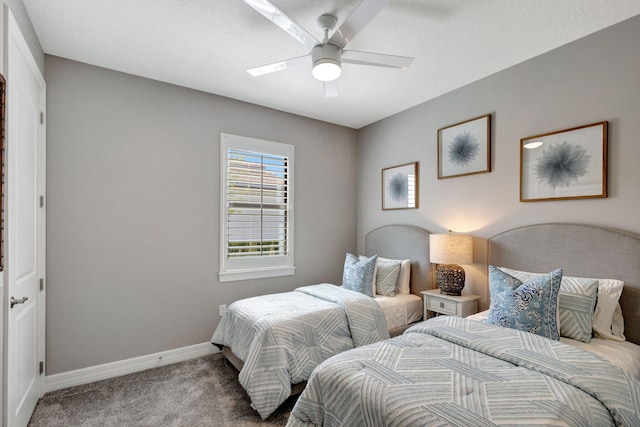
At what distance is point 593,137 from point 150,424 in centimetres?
370

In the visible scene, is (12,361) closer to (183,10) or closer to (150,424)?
(150,424)

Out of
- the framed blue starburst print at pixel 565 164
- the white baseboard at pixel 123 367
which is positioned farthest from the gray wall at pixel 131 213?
the framed blue starburst print at pixel 565 164

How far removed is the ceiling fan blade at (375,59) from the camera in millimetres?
2127

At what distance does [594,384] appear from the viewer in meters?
1.39

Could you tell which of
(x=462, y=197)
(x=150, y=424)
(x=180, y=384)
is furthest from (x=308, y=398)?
(x=462, y=197)

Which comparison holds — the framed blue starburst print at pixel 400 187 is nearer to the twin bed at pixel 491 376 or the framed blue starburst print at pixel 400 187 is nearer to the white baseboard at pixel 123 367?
the twin bed at pixel 491 376

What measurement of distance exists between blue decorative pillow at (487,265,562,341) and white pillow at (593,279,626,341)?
33 centimetres

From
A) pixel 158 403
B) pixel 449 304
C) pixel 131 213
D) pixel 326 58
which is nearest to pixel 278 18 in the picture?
pixel 326 58

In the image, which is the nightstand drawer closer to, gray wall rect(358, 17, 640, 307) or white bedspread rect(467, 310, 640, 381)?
gray wall rect(358, 17, 640, 307)

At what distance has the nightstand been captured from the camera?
113 inches

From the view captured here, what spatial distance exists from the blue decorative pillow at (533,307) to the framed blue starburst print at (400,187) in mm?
1728

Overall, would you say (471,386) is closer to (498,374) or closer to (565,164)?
(498,374)

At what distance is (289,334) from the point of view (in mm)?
2432

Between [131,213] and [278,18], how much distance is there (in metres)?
2.19
